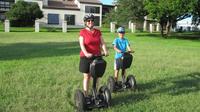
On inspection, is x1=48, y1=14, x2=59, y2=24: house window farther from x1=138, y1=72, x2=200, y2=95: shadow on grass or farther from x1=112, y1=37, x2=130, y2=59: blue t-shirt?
x1=112, y1=37, x2=130, y2=59: blue t-shirt

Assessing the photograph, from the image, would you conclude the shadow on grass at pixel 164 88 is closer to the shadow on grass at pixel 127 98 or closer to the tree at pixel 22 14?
the shadow on grass at pixel 127 98

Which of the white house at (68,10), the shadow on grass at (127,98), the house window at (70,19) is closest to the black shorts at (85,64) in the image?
the shadow on grass at (127,98)

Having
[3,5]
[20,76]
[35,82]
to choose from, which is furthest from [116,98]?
[3,5]

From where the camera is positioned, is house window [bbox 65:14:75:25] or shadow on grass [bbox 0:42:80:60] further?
house window [bbox 65:14:75:25]

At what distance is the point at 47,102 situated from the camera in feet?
25.3

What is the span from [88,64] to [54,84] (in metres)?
2.59

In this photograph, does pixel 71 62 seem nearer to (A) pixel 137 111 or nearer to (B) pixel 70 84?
(B) pixel 70 84

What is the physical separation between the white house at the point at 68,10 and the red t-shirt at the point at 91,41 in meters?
61.5

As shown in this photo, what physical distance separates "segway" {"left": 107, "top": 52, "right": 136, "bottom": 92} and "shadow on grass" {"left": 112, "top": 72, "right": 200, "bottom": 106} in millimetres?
241

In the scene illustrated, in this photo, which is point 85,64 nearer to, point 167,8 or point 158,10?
point 167,8

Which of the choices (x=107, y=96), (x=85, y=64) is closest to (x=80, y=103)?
(x=107, y=96)

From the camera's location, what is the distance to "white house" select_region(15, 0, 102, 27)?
69.5 metres

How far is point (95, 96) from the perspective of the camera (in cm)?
715

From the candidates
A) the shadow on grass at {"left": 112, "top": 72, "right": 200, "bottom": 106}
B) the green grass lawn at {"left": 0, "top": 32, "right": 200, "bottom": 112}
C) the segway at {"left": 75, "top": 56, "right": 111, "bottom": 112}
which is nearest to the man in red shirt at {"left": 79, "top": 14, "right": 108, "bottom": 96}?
the segway at {"left": 75, "top": 56, "right": 111, "bottom": 112}
